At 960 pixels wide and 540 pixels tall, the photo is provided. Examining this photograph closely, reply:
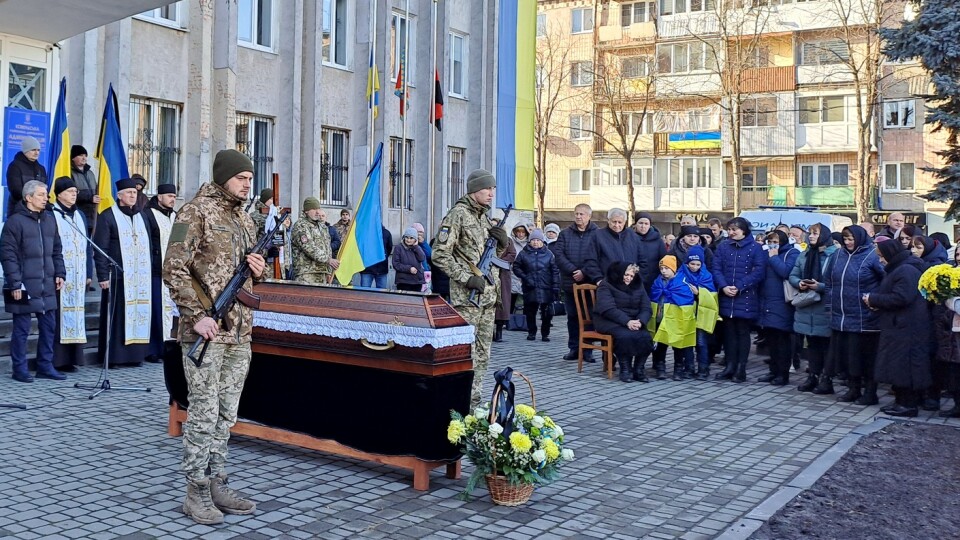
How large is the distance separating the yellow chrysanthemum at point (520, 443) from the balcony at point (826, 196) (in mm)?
43335

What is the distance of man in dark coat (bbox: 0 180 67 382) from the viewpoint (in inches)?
397

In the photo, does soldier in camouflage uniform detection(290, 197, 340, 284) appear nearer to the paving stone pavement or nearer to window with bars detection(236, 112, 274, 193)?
the paving stone pavement

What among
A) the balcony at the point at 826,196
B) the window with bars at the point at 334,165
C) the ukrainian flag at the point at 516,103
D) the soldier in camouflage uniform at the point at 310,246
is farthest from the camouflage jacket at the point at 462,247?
the balcony at the point at 826,196

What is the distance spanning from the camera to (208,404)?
222 inches

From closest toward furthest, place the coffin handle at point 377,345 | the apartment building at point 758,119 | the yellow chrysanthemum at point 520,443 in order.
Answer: the yellow chrysanthemum at point 520,443 < the coffin handle at point 377,345 < the apartment building at point 758,119

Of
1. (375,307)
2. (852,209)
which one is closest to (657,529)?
(375,307)

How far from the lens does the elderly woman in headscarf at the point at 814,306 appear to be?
11430 millimetres

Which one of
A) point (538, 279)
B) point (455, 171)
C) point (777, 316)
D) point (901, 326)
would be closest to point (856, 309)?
point (901, 326)

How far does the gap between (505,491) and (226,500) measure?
1.79 metres

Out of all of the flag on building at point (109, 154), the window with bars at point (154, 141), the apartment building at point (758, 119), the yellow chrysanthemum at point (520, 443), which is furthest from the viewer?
the apartment building at point (758, 119)

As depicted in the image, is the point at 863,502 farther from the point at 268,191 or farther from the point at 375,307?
the point at 268,191

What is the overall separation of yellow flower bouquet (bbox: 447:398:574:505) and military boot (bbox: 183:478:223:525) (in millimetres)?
1618

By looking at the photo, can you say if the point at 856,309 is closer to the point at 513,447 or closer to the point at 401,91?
the point at 513,447

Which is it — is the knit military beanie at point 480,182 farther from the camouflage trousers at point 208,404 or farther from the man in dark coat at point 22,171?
the man in dark coat at point 22,171
